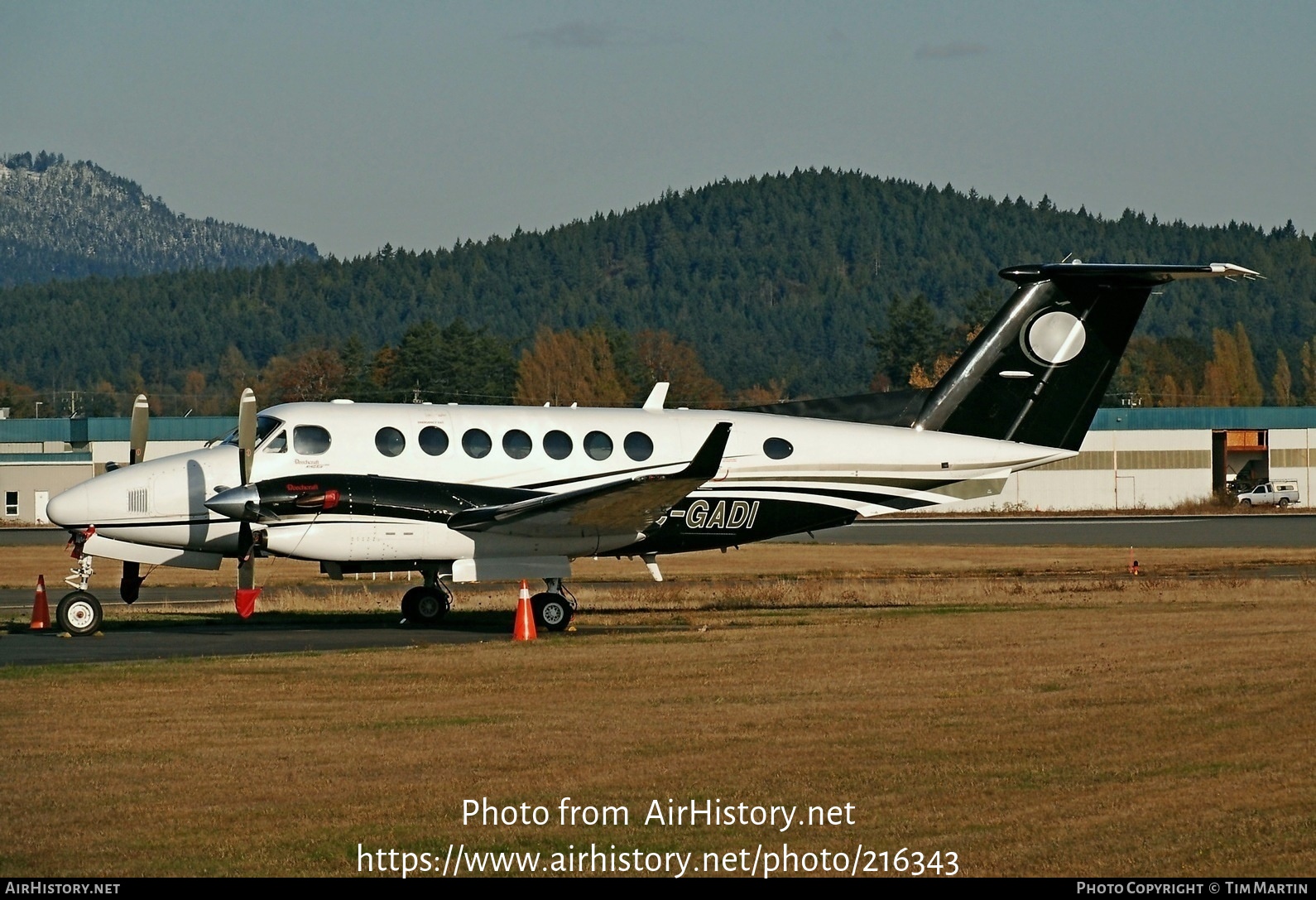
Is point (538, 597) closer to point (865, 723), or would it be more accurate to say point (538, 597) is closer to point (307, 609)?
Result: point (307, 609)

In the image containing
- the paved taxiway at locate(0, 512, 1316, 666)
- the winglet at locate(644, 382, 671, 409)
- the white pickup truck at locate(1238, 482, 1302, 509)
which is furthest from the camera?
the white pickup truck at locate(1238, 482, 1302, 509)

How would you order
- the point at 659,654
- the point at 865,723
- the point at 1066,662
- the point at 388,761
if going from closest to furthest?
the point at 388,761, the point at 865,723, the point at 1066,662, the point at 659,654

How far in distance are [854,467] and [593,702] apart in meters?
9.87

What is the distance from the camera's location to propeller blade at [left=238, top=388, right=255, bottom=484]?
20078 mm

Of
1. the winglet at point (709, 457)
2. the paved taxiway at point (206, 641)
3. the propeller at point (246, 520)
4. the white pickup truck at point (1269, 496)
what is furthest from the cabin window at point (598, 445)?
the white pickup truck at point (1269, 496)

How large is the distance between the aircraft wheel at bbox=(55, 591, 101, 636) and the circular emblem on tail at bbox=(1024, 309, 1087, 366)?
14.3 m

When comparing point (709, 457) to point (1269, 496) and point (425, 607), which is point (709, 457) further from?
point (1269, 496)

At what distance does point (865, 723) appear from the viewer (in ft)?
41.6

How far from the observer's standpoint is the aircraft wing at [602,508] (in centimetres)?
1948

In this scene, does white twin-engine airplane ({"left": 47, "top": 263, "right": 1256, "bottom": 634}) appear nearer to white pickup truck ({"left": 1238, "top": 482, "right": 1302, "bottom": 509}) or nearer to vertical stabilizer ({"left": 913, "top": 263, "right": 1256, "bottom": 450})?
vertical stabilizer ({"left": 913, "top": 263, "right": 1256, "bottom": 450})

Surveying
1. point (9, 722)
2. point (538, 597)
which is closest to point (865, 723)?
point (9, 722)

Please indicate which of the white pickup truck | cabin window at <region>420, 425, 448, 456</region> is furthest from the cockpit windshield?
the white pickup truck

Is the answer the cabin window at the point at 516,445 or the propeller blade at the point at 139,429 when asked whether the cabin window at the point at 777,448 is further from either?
the propeller blade at the point at 139,429

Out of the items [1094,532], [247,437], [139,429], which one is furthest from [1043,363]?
[1094,532]
